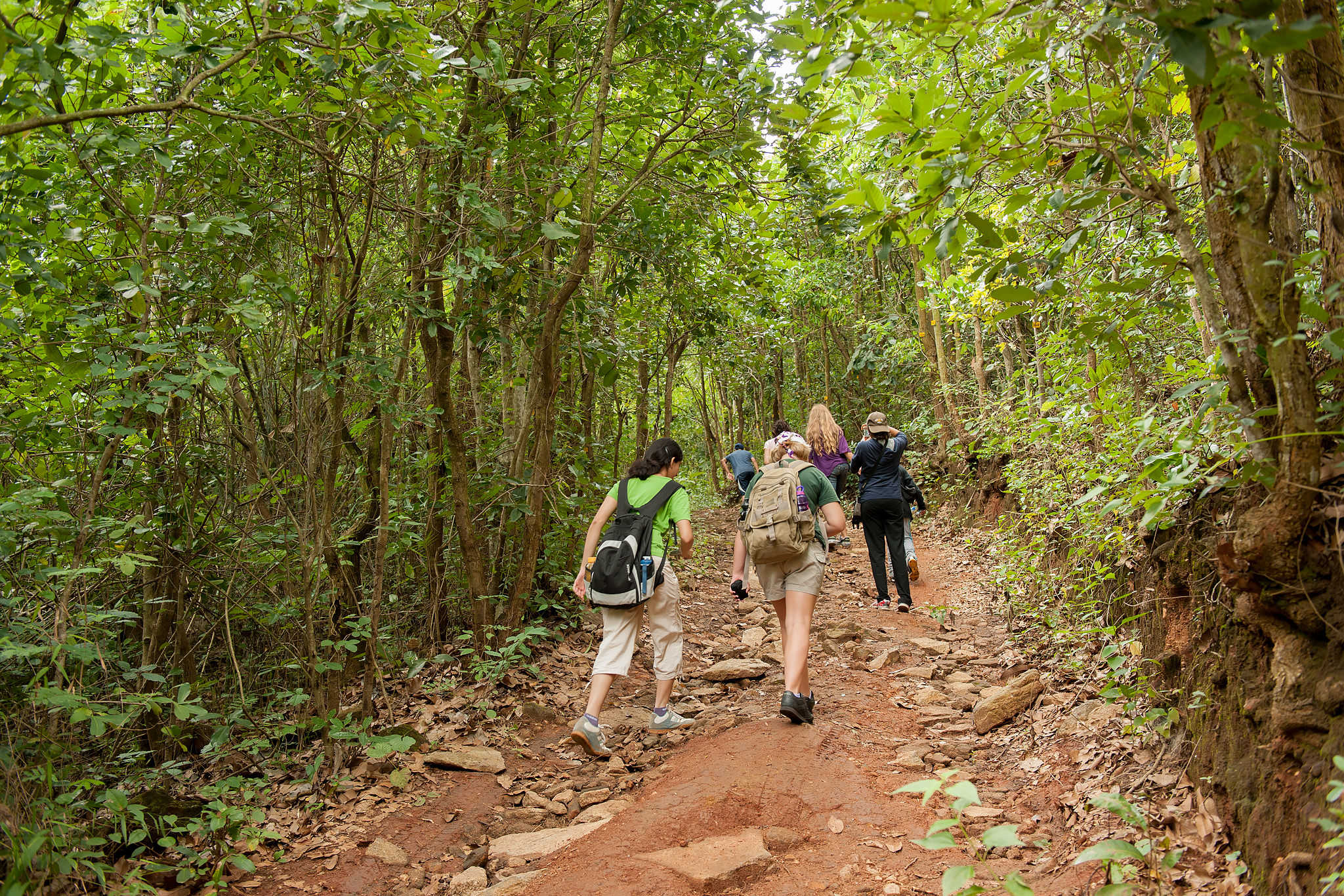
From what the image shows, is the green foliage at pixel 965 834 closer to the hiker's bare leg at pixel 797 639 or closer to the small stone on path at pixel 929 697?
the hiker's bare leg at pixel 797 639

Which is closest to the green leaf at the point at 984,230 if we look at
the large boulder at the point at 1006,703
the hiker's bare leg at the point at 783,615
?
the hiker's bare leg at the point at 783,615

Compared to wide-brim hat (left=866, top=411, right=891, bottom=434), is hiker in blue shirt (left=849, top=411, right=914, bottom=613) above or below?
below

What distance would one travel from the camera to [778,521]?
550 centimetres

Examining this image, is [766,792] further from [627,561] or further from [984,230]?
[984,230]

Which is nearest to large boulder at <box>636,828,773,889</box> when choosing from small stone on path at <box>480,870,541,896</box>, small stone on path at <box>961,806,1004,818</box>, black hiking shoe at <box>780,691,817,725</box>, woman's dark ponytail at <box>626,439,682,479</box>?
small stone on path at <box>480,870,541,896</box>

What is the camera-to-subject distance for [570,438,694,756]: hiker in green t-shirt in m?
5.66

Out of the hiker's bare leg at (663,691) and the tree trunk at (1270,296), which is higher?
the tree trunk at (1270,296)

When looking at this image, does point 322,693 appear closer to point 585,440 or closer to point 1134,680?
point 585,440

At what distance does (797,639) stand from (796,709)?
48 cm

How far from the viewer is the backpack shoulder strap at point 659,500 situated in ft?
18.6

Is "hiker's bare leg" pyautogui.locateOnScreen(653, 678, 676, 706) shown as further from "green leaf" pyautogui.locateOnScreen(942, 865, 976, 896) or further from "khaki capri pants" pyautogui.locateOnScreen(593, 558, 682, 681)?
"green leaf" pyautogui.locateOnScreen(942, 865, 976, 896)

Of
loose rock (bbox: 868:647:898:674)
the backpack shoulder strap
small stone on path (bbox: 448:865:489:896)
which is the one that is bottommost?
loose rock (bbox: 868:647:898:674)

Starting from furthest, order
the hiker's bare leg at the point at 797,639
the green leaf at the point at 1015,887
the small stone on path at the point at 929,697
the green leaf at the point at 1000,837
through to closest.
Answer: the small stone on path at the point at 929,697, the hiker's bare leg at the point at 797,639, the green leaf at the point at 1015,887, the green leaf at the point at 1000,837

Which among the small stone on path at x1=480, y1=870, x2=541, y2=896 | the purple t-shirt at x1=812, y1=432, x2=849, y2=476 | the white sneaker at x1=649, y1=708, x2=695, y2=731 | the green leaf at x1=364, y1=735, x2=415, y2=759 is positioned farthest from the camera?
the purple t-shirt at x1=812, y1=432, x2=849, y2=476
